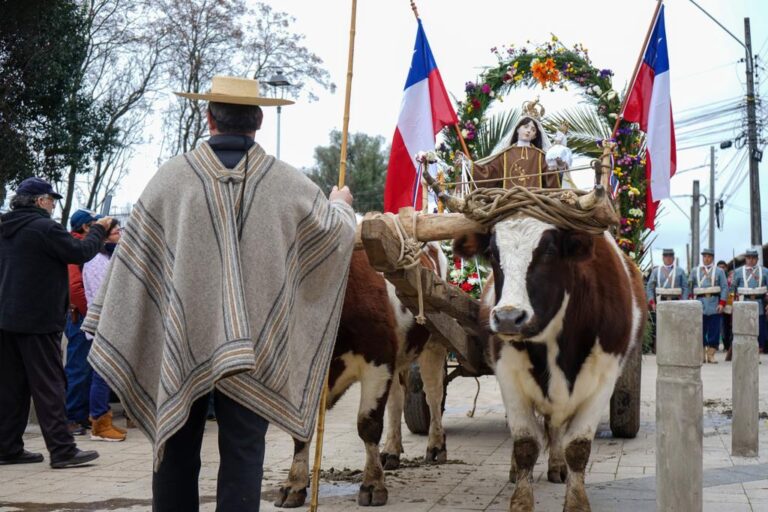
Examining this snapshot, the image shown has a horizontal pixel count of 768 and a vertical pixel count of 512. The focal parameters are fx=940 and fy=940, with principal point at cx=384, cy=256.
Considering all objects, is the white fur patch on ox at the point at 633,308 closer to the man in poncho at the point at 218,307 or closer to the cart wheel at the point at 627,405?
the cart wheel at the point at 627,405

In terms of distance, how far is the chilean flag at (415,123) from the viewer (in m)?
8.45

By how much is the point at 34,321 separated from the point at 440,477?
3.47 meters

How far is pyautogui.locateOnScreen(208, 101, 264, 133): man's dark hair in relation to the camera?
13.1 feet

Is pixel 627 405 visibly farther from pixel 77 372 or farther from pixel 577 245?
pixel 77 372

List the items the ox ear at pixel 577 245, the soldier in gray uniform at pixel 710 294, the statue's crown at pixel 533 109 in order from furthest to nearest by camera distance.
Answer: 1. the soldier in gray uniform at pixel 710 294
2. the statue's crown at pixel 533 109
3. the ox ear at pixel 577 245

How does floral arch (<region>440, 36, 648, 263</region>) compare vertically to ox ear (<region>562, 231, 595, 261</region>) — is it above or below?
above

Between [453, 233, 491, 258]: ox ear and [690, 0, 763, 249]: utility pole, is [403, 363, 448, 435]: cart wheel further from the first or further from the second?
[690, 0, 763, 249]: utility pole

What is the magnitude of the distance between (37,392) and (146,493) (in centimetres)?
167

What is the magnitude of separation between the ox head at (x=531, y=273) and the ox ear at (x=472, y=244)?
0.17ft

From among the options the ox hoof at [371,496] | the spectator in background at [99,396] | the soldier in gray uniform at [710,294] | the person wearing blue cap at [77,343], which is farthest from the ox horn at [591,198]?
the soldier in gray uniform at [710,294]

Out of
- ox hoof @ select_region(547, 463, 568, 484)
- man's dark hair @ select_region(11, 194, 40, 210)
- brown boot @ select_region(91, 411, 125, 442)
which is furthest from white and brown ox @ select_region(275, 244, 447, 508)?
brown boot @ select_region(91, 411, 125, 442)

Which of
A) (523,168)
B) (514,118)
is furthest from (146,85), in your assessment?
(523,168)

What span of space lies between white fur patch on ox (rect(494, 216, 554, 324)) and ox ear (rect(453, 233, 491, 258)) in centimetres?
22

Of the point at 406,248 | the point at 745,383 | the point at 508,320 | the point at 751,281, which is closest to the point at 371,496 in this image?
the point at 406,248
